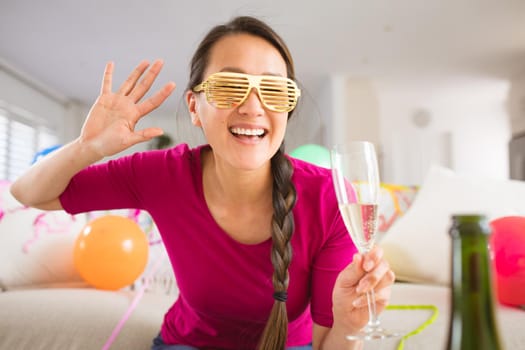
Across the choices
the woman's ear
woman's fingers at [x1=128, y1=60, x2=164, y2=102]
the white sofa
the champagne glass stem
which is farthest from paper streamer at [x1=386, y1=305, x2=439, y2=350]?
woman's fingers at [x1=128, y1=60, x2=164, y2=102]

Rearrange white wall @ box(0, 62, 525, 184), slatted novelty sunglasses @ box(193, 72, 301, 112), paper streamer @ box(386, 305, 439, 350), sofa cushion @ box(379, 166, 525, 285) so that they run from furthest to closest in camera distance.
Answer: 1. white wall @ box(0, 62, 525, 184)
2. sofa cushion @ box(379, 166, 525, 285)
3. paper streamer @ box(386, 305, 439, 350)
4. slatted novelty sunglasses @ box(193, 72, 301, 112)

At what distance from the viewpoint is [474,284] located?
371mm

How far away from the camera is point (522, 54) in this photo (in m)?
6.07

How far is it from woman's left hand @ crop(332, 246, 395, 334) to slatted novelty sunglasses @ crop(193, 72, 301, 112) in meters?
0.43

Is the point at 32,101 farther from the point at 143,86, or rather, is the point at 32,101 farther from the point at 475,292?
the point at 475,292

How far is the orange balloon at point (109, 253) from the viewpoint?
5.90 ft

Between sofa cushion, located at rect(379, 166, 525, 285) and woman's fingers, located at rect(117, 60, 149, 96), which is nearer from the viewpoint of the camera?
woman's fingers, located at rect(117, 60, 149, 96)

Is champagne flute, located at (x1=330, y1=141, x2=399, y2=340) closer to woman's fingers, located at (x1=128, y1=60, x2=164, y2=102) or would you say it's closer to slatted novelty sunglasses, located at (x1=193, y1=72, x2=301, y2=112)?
slatted novelty sunglasses, located at (x1=193, y1=72, x2=301, y2=112)

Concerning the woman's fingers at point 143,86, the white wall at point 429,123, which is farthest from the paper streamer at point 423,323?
the white wall at point 429,123

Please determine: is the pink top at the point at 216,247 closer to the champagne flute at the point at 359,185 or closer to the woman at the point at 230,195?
the woman at the point at 230,195

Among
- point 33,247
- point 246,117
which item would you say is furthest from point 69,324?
point 246,117

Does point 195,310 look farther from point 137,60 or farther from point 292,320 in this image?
point 137,60

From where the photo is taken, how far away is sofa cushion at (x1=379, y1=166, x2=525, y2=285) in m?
1.67

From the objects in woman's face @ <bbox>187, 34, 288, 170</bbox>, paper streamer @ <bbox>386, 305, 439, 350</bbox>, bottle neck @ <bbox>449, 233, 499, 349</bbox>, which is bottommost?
paper streamer @ <bbox>386, 305, 439, 350</bbox>
